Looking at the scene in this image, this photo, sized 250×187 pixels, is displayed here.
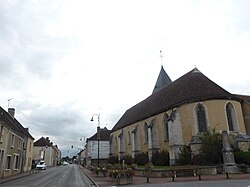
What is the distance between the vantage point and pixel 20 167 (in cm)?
3534

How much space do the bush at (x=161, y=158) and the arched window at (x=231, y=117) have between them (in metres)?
7.71

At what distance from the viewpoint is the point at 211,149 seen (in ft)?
73.7

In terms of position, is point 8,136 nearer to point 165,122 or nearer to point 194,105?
point 165,122

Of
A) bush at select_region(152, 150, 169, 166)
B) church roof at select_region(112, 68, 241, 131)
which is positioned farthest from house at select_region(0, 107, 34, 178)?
church roof at select_region(112, 68, 241, 131)

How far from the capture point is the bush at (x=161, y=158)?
28.7m

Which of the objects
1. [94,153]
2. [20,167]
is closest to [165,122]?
[20,167]

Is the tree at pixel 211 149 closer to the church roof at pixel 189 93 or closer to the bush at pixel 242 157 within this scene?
the bush at pixel 242 157

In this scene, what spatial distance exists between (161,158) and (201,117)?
6.69 metres

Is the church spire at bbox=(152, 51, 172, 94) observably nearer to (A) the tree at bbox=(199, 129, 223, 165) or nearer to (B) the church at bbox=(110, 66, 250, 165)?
(B) the church at bbox=(110, 66, 250, 165)

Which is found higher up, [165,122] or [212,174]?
[165,122]

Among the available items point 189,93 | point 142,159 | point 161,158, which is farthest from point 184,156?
point 142,159

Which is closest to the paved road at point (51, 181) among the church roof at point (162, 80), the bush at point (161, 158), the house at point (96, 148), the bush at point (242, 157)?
the bush at point (161, 158)

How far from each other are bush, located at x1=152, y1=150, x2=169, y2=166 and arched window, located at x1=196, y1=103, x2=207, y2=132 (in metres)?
5.12

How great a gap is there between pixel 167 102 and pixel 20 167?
22.5m
